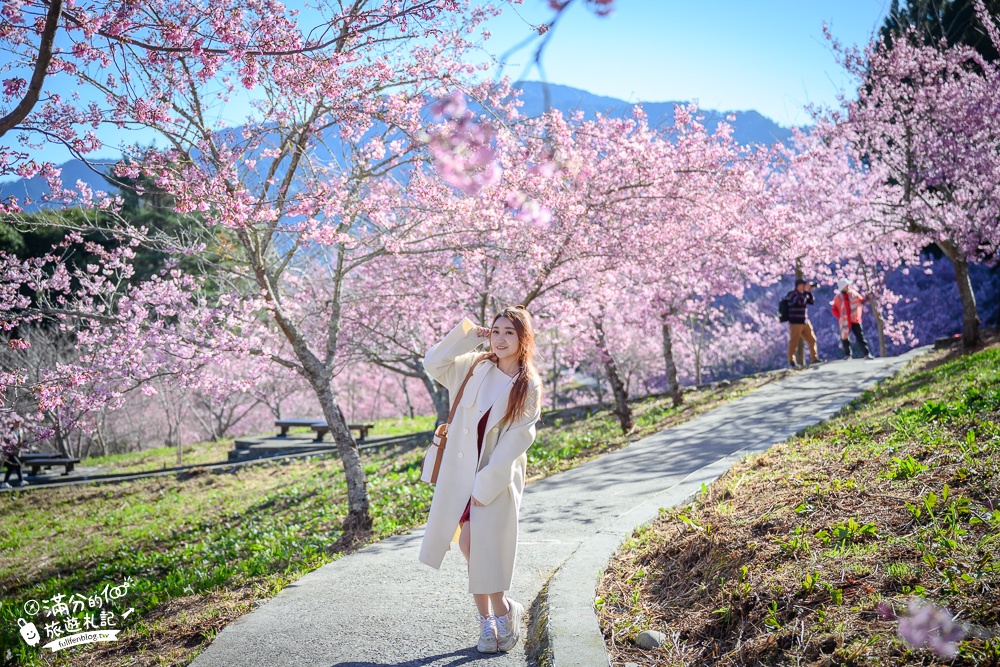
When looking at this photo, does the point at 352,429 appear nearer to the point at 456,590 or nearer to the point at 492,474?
the point at 456,590

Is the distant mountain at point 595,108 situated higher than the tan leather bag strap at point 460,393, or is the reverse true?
the distant mountain at point 595,108

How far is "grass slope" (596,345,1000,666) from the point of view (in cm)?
306

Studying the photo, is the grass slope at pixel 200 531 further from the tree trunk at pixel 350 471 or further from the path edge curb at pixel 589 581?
the path edge curb at pixel 589 581

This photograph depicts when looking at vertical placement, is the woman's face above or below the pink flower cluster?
below

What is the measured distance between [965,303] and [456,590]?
12.9 m

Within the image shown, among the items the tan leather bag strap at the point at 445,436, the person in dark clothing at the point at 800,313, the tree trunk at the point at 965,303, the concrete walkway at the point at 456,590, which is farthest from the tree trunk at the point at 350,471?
the tree trunk at the point at 965,303

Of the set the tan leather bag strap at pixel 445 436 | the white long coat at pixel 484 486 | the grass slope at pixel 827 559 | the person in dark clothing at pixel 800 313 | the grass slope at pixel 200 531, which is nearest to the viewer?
the grass slope at pixel 827 559

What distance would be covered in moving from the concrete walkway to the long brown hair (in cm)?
119

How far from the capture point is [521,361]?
168 inches

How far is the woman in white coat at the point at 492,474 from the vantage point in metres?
3.99

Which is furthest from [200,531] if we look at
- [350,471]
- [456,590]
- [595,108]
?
[595,108]

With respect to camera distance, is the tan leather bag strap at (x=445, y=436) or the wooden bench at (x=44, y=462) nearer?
the tan leather bag strap at (x=445, y=436)

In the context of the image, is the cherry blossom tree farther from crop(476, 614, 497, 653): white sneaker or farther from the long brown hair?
crop(476, 614, 497, 653): white sneaker

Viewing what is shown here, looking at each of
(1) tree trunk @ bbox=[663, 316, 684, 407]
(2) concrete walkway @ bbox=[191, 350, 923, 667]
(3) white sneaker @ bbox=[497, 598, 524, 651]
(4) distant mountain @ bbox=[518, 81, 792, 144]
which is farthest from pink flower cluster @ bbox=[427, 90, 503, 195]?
(1) tree trunk @ bbox=[663, 316, 684, 407]
